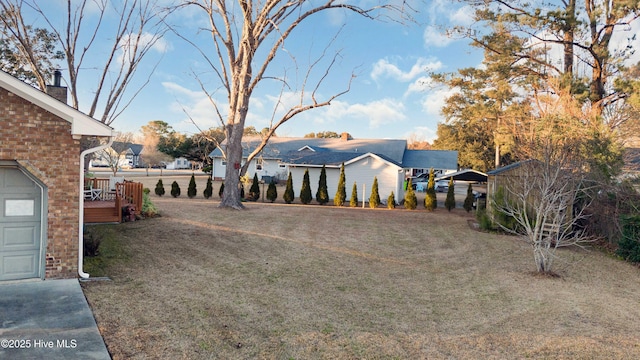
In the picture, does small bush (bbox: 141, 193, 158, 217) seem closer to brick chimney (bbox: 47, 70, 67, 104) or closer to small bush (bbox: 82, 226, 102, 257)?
small bush (bbox: 82, 226, 102, 257)

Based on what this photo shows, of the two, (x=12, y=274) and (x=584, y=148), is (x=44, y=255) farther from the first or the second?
(x=584, y=148)

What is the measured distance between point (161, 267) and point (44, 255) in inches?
91.0

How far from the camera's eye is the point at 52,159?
6938 millimetres

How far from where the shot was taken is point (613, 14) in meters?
17.4

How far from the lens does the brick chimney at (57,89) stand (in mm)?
9584

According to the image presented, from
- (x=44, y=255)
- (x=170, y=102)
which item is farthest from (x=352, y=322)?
(x=170, y=102)

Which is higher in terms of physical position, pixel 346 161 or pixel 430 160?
pixel 430 160

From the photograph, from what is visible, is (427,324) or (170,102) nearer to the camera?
(427,324)

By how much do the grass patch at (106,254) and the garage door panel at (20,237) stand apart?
1.17 meters

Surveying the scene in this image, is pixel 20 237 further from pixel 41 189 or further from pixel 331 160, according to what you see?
pixel 331 160

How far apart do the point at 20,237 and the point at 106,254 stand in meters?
2.22

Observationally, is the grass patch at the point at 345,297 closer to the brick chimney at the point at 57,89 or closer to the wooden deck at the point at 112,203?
the wooden deck at the point at 112,203

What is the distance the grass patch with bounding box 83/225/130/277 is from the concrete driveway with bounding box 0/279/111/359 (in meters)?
1.00

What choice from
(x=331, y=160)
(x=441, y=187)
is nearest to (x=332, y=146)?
(x=441, y=187)
